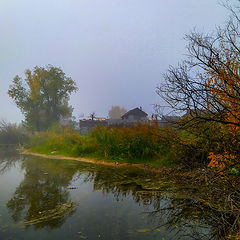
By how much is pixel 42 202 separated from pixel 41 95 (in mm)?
37115

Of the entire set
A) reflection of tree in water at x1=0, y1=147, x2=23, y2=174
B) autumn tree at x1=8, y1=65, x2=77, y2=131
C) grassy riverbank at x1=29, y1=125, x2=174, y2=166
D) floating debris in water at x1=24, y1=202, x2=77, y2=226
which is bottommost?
floating debris in water at x1=24, y1=202, x2=77, y2=226

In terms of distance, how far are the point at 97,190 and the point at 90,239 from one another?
3.40 meters

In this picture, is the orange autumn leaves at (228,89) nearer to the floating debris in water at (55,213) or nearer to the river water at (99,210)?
the river water at (99,210)

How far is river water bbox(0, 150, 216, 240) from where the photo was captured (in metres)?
4.19

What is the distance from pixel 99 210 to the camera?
216 inches

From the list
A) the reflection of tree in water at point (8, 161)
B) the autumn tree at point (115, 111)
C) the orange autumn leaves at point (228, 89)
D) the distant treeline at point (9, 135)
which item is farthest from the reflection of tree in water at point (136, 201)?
the autumn tree at point (115, 111)

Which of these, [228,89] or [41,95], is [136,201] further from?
[41,95]

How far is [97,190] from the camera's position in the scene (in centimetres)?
734

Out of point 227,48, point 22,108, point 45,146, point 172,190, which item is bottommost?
point 172,190

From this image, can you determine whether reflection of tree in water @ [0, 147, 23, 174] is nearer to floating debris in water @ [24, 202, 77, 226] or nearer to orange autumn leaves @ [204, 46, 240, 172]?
floating debris in water @ [24, 202, 77, 226]

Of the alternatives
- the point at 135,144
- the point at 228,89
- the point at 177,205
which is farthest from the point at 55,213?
the point at 135,144

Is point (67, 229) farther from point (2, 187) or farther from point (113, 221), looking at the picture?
point (2, 187)

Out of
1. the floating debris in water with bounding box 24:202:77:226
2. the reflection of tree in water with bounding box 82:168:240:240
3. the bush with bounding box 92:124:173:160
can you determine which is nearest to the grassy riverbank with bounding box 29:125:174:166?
the bush with bounding box 92:124:173:160

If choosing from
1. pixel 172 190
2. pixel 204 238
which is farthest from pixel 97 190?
pixel 204 238
